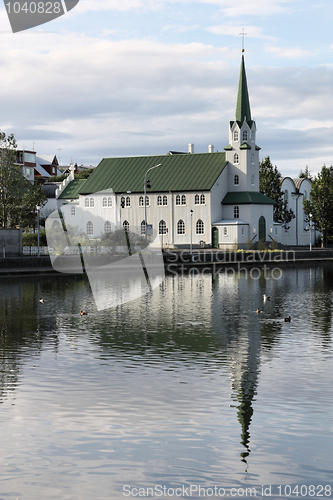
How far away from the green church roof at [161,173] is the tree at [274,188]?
408 inches

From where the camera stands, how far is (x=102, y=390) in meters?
15.3

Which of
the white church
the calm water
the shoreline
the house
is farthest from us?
the house

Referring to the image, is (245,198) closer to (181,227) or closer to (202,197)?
(202,197)

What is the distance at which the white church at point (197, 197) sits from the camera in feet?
342

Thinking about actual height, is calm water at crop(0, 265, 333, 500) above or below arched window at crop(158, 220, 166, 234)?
below

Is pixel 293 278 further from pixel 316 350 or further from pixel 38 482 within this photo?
pixel 38 482

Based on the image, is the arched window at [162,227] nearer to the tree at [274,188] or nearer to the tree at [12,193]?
the tree at [274,188]

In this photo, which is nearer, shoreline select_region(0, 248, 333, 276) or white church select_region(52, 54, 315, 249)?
shoreline select_region(0, 248, 333, 276)

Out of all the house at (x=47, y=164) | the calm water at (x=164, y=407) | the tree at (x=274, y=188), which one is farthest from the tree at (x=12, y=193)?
the house at (x=47, y=164)

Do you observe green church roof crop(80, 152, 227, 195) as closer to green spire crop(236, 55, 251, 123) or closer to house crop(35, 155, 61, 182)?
green spire crop(236, 55, 251, 123)

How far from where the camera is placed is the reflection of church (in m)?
104

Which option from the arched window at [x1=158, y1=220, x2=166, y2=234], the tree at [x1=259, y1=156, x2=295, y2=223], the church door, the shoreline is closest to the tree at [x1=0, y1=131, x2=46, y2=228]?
the shoreline

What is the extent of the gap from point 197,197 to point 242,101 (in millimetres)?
15254

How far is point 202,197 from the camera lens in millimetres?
104875
